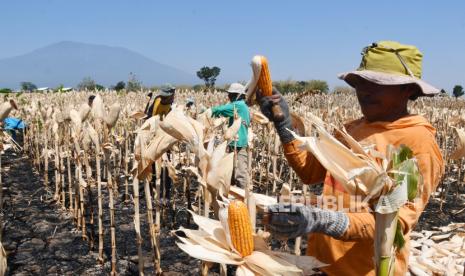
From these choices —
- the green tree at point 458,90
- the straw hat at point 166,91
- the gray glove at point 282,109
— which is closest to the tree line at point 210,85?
the green tree at point 458,90

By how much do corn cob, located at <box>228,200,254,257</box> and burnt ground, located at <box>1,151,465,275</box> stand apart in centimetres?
312

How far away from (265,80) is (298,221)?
76 centimetres

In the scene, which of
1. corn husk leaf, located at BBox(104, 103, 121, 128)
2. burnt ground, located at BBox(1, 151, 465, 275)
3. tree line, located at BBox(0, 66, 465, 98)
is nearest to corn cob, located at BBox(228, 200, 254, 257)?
corn husk leaf, located at BBox(104, 103, 121, 128)

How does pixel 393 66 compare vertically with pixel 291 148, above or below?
above

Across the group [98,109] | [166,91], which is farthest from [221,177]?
[166,91]

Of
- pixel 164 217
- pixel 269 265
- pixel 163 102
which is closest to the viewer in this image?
pixel 269 265

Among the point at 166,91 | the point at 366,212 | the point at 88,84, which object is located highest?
the point at 166,91

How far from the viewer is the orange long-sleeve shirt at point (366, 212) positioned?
4.96 ft

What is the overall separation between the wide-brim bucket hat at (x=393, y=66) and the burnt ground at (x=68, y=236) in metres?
3.25

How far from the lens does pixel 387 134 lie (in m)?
1.84

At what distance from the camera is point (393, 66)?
5.96ft

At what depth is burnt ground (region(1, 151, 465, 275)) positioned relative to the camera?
14.7 feet

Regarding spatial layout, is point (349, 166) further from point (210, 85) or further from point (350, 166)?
point (210, 85)

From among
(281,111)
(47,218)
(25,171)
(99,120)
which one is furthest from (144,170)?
(25,171)
